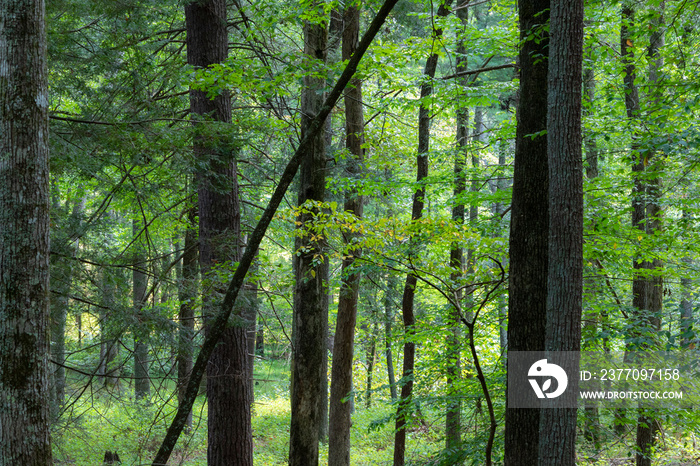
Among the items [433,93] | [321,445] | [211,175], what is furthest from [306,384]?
[321,445]

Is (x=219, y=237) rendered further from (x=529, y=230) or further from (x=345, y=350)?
(x=529, y=230)

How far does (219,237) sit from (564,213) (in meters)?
4.78

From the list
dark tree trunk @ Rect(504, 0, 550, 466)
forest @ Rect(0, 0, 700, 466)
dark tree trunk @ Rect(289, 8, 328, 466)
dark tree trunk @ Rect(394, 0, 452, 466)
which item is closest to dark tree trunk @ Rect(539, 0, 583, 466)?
forest @ Rect(0, 0, 700, 466)

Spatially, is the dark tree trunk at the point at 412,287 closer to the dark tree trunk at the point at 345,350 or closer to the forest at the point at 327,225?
the forest at the point at 327,225

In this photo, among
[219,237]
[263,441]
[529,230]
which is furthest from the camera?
[263,441]

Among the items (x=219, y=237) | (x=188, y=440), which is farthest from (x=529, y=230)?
(x=188, y=440)

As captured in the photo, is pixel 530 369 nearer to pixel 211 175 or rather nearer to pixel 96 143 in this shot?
pixel 211 175

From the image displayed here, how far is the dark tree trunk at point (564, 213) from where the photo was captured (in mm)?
3820

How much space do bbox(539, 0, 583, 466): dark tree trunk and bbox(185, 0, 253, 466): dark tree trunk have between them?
414 centimetres

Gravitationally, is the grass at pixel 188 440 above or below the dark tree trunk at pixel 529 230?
below

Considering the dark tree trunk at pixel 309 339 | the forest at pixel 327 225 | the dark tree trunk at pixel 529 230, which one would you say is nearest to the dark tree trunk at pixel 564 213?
the forest at pixel 327 225

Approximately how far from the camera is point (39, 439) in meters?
4.30

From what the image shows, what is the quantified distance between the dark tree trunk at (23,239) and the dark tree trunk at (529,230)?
4208 mm

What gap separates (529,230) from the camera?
15.0 ft
